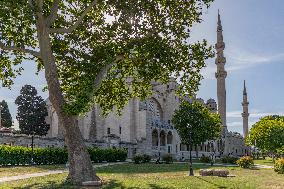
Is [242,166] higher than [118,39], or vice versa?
[118,39]

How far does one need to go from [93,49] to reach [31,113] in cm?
5674

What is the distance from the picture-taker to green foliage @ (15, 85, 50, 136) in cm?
7367

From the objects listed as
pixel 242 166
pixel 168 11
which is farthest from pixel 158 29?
pixel 242 166

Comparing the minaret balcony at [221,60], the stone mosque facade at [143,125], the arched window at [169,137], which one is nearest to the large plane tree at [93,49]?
the stone mosque facade at [143,125]

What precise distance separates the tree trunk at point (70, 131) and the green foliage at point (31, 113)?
56.4m

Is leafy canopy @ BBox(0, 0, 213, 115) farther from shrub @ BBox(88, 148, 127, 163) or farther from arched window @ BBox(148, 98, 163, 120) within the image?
arched window @ BBox(148, 98, 163, 120)

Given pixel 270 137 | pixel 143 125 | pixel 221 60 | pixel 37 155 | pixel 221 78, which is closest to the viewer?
pixel 37 155

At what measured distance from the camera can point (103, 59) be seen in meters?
22.0

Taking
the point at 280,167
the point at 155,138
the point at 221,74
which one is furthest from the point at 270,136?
the point at 280,167

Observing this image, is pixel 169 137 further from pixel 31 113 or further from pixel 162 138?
pixel 31 113

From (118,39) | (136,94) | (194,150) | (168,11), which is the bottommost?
(194,150)

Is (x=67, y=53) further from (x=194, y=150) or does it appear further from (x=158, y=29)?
(x=194, y=150)

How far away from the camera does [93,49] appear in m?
Answer: 22.8

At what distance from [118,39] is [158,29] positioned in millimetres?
2702
